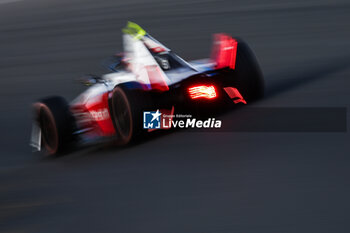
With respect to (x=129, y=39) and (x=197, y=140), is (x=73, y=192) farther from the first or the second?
(x=129, y=39)

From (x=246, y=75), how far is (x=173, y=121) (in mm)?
965

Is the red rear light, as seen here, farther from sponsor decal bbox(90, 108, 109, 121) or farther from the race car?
sponsor decal bbox(90, 108, 109, 121)

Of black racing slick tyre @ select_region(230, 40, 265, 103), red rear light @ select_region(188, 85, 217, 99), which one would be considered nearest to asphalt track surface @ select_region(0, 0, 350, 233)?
black racing slick tyre @ select_region(230, 40, 265, 103)

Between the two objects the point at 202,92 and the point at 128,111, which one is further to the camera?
the point at 202,92

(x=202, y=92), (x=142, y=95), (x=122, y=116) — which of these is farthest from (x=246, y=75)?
(x=122, y=116)

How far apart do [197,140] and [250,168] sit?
3.20 ft

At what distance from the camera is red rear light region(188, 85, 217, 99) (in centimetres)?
617

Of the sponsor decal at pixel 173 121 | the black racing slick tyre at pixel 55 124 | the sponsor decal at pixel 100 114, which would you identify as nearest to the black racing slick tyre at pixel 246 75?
the sponsor decal at pixel 173 121

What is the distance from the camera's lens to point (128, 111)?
19.2ft

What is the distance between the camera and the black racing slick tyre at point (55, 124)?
633 cm

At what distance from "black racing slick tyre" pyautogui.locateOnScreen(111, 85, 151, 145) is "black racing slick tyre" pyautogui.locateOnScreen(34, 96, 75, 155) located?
0.54 metres

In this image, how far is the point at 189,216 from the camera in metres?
4.43

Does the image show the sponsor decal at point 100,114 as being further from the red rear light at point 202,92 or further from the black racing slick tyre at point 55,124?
the red rear light at point 202,92

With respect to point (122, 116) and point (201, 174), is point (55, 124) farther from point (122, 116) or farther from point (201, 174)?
point (201, 174)
